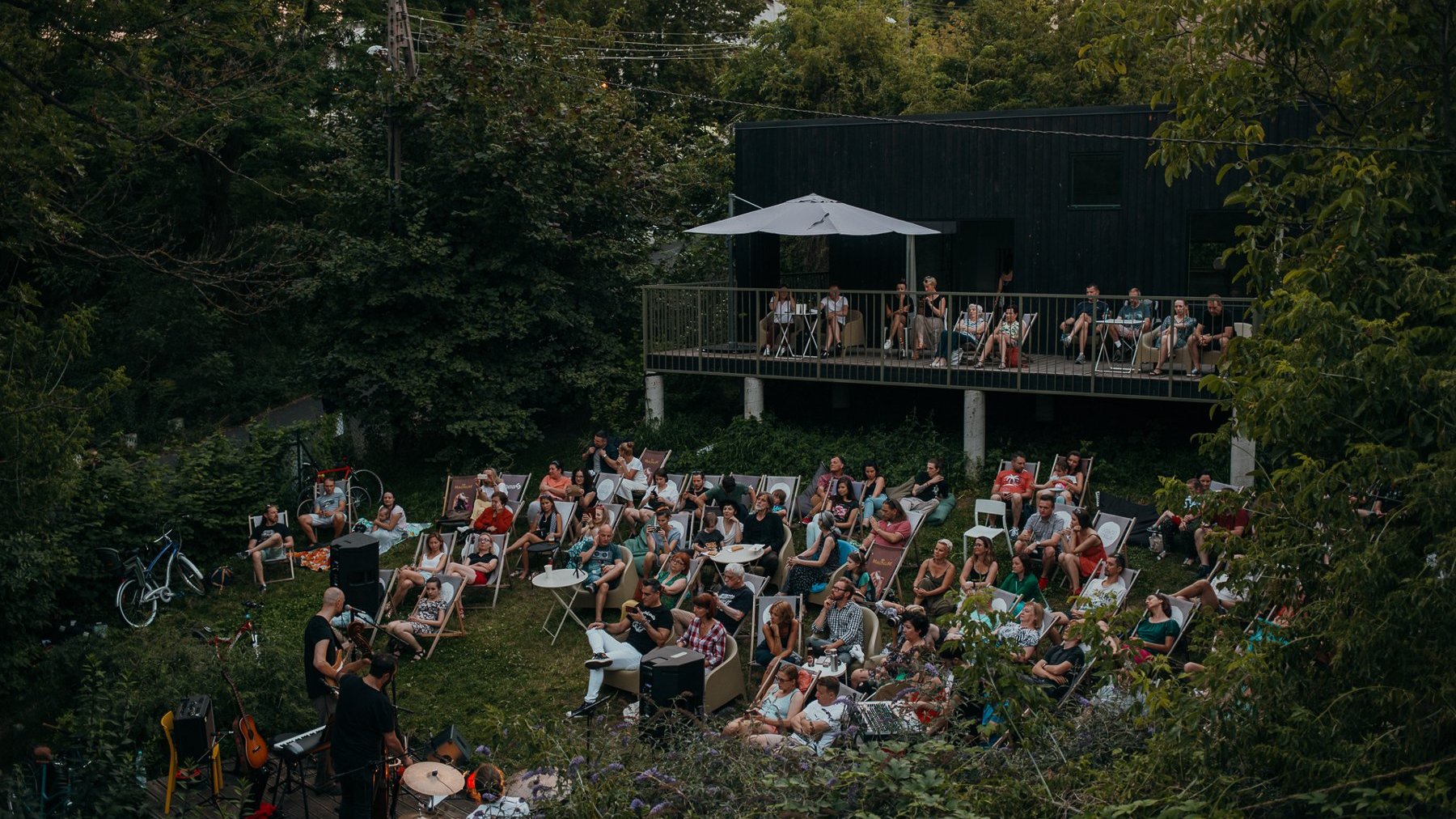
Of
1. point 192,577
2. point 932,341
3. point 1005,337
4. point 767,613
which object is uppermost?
point 1005,337

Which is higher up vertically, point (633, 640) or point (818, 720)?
point (818, 720)

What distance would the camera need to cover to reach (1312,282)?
8.70 meters

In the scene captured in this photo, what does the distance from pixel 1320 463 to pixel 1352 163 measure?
3097 millimetres

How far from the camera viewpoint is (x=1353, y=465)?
6984 millimetres

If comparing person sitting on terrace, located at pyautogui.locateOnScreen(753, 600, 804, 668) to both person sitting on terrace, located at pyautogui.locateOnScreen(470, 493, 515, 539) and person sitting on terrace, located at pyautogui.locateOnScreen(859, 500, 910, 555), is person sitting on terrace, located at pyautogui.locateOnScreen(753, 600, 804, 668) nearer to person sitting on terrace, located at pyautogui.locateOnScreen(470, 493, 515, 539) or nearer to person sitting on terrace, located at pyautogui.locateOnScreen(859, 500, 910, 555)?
person sitting on terrace, located at pyautogui.locateOnScreen(859, 500, 910, 555)

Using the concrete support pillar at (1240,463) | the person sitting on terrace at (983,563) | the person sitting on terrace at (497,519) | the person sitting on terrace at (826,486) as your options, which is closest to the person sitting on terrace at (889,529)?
the person sitting on terrace at (983,563)

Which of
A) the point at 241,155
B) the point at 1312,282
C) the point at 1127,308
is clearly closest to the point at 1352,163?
the point at 1312,282

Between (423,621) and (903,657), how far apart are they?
5.05 meters

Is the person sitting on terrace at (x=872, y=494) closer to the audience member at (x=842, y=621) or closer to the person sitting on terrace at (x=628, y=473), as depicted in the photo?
the person sitting on terrace at (x=628, y=473)

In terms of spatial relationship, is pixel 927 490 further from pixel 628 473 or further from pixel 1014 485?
pixel 628 473

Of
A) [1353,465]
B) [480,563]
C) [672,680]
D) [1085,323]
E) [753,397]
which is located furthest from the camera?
[753,397]

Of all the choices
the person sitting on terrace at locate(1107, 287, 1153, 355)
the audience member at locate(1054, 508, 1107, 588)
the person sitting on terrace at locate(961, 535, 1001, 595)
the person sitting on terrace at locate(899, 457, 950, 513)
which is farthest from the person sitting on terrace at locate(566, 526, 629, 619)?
the person sitting on terrace at locate(1107, 287, 1153, 355)

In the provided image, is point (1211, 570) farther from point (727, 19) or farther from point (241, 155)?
point (727, 19)

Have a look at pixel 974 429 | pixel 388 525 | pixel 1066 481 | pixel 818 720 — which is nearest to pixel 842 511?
pixel 1066 481
